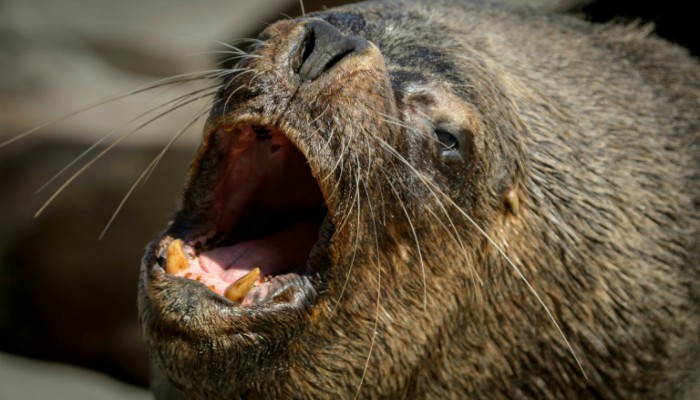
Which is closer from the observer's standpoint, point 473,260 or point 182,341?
point 182,341

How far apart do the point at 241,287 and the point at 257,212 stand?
20.8 inches

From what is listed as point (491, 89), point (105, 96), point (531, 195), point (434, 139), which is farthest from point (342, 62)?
point (105, 96)

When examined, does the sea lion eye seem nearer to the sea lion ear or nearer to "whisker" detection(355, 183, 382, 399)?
the sea lion ear

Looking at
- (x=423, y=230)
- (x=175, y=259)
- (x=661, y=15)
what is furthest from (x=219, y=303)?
(x=661, y=15)

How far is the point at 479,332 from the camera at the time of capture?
3.49 metres

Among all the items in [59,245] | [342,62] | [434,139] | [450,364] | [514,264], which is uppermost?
[342,62]

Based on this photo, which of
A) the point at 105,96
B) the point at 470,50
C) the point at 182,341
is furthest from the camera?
the point at 105,96

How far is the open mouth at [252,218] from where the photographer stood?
127 inches

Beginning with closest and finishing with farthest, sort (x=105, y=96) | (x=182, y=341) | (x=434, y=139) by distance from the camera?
(x=182, y=341) < (x=434, y=139) < (x=105, y=96)

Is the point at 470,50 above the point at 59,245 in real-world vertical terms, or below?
above

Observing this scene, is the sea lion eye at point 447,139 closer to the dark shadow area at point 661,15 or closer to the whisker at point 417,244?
the whisker at point 417,244

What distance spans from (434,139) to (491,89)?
1.31 feet

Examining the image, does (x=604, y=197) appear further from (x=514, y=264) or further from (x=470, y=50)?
(x=470, y=50)

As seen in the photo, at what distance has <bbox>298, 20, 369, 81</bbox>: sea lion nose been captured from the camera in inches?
121
